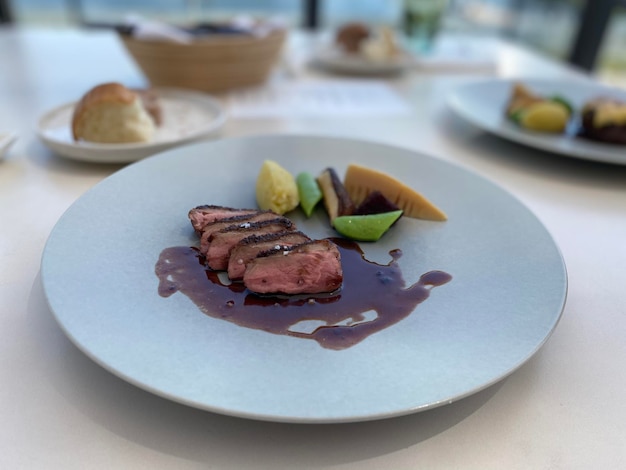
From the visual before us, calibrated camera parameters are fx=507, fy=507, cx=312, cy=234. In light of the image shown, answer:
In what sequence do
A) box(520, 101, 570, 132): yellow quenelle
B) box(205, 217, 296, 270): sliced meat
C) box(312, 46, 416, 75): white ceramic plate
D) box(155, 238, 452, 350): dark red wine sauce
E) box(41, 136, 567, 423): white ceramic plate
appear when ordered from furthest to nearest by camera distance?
1. box(312, 46, 416, 75): white ceramic plate
2. box(520, 101, 570, 132): yellow quenelle
3. box(205, 217, 296, 270): sliced meat
4. box(155, 238, 452, 350): dark red wine sauce
5. box(41, 136, 567, 423): white ceramic plate

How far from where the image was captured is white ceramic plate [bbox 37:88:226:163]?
3.90ft

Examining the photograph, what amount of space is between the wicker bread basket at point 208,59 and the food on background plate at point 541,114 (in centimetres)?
85

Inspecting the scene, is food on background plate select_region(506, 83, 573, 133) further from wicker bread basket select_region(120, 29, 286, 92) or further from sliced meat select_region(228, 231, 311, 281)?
sliced meat select_region(228, 231, 311, 281)

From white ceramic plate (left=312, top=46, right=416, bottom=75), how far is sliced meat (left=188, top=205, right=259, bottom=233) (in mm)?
1416

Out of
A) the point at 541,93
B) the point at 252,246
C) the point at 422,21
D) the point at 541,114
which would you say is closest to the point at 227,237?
the point at 252,246

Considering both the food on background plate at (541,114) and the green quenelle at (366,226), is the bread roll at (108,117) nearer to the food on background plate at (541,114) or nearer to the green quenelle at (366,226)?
the green quenelle at (366,226)

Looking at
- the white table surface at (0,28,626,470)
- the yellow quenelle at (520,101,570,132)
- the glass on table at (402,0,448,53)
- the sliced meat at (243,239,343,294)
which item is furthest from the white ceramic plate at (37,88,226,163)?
the glass on table at (402,0,448,53)

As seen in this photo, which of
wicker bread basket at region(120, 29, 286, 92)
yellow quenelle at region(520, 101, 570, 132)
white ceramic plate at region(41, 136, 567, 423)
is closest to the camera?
white ceramic plate at region(41, 136, 567, 423)

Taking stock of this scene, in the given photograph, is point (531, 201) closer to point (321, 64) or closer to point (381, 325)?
point (381, 325)

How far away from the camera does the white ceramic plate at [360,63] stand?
6.95 feet

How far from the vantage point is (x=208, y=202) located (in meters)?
0.98

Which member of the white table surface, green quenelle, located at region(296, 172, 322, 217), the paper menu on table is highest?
green quenelle, located at region(296, 172, 322, 217)

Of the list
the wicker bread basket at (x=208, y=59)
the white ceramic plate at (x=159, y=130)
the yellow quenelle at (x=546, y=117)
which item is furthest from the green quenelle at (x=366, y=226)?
the wicker bread basket at (x=208, y=59)

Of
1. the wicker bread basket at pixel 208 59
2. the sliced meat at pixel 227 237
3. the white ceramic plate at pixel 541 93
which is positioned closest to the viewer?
the sliced meat at pixel 227 237
